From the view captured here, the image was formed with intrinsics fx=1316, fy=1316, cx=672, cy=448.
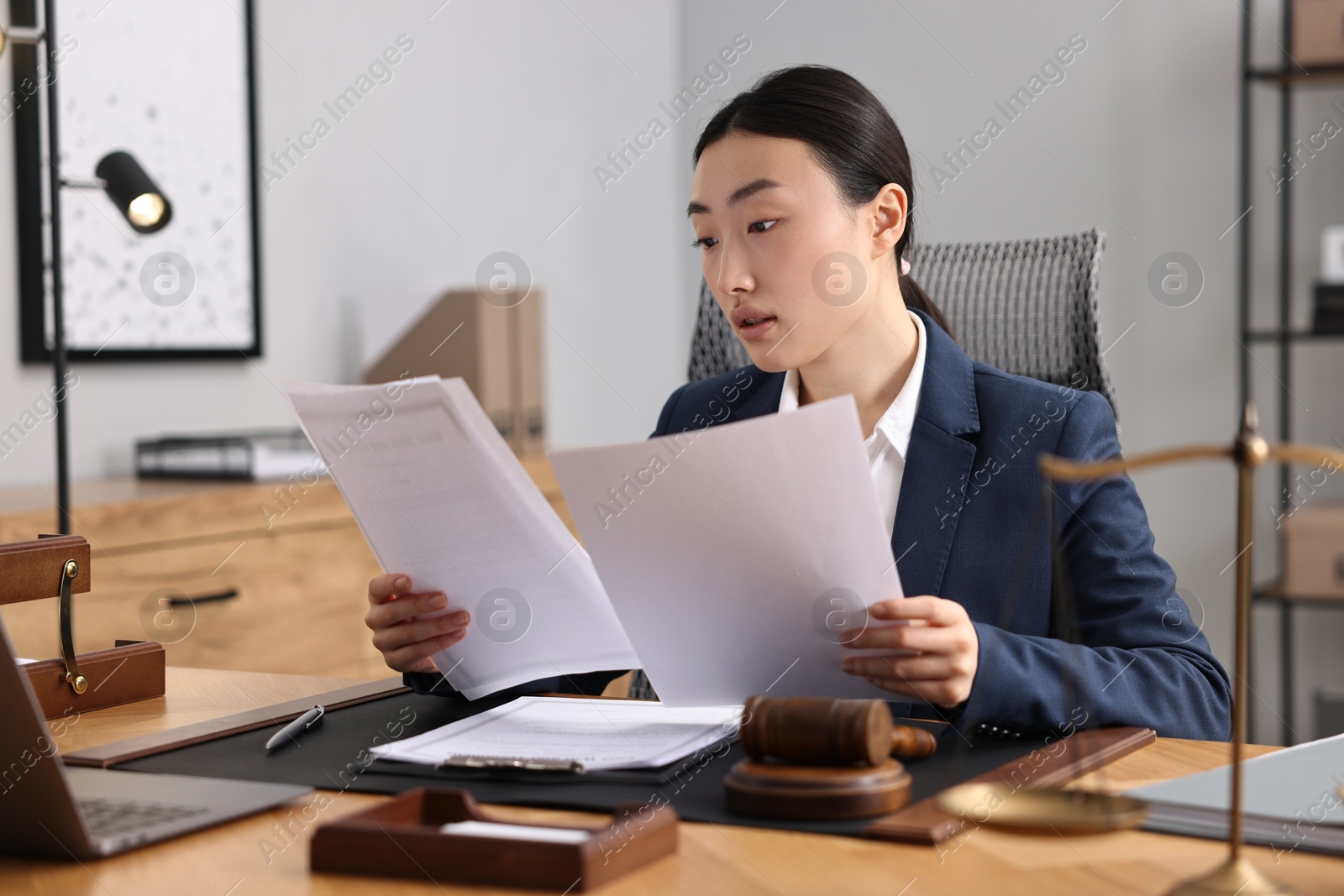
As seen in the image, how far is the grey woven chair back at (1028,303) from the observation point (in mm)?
1602

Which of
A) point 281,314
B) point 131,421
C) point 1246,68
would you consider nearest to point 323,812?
point 131,421

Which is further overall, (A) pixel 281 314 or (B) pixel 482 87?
(B) pixel 482 87

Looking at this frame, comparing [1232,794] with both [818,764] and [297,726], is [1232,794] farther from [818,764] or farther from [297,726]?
[297,726]

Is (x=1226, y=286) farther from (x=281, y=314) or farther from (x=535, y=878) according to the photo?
(x=535, y=878)

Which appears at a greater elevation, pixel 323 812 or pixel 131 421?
pixel 131 421

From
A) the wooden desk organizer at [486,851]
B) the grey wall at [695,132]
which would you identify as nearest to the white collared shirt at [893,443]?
the wooden desk organizer at [486,851]

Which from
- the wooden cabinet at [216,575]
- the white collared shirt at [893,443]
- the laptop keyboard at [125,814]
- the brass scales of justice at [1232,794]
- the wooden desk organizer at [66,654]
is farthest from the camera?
the wooden cabinet at [216,575]

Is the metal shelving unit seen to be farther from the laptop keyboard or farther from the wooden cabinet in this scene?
the laptop keyboard

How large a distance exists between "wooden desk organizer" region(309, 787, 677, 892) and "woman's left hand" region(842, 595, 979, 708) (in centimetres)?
23

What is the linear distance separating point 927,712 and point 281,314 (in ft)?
6.88

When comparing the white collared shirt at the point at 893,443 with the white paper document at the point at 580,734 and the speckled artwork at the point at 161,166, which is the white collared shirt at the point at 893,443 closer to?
the white paper document at the point at 580,734

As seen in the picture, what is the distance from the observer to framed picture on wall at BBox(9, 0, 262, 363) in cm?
238

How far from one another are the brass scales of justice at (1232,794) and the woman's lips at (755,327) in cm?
80

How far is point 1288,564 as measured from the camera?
3.07 metres
